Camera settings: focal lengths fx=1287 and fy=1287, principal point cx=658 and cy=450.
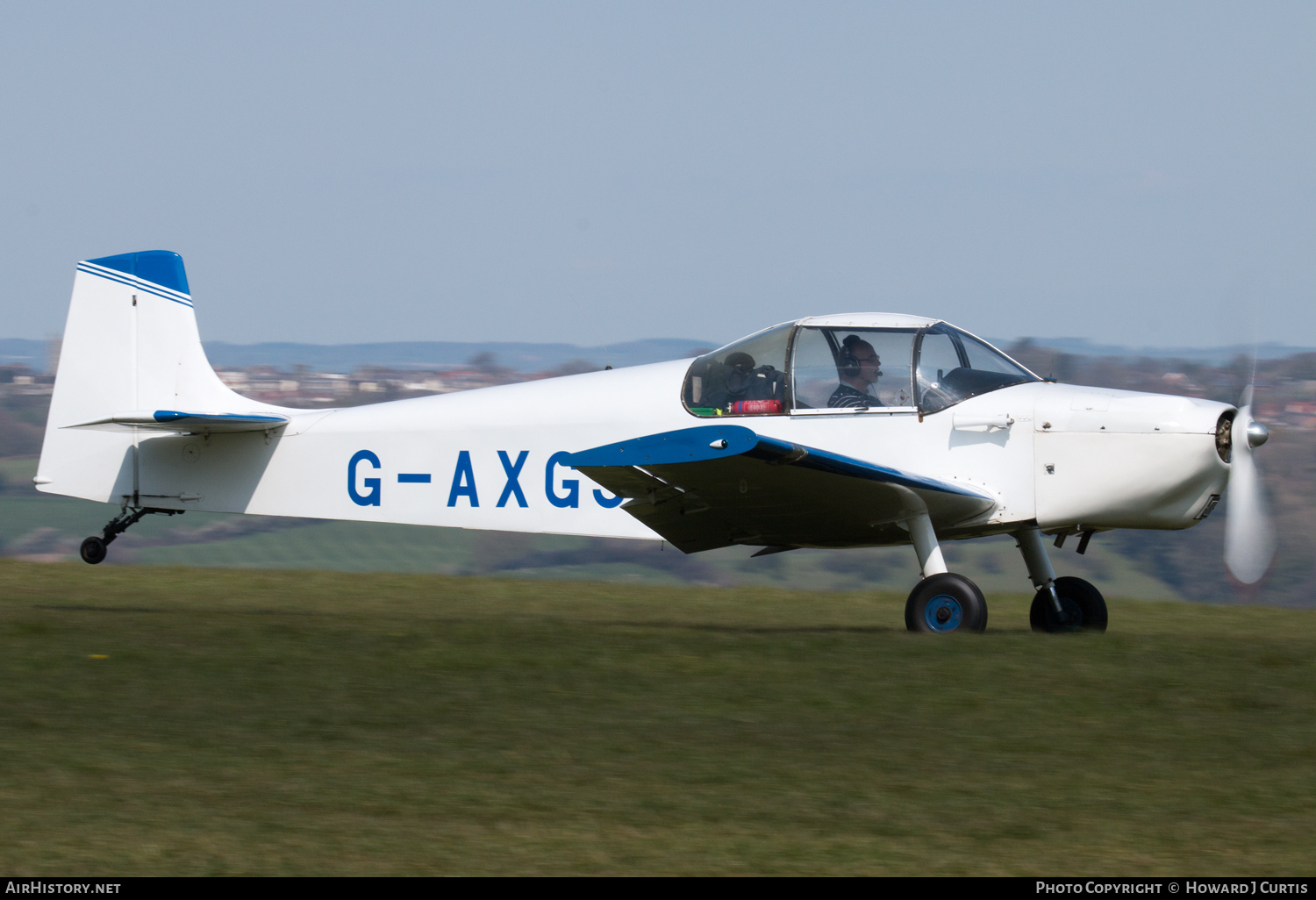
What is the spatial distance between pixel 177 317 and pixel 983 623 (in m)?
6.91

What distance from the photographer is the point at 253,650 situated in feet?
24.1

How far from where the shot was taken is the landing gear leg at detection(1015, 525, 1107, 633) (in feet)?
28.6

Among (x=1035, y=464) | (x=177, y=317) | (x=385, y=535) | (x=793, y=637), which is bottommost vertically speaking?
(x=385, y=535)

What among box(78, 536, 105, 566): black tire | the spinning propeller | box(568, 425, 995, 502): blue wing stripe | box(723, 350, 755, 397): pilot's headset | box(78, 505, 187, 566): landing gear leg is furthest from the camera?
box(78, 536, 105, 566): black tire

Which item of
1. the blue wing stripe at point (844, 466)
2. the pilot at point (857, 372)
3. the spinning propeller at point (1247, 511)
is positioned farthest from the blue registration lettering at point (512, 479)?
the spinning propeller at point (1247, 511)

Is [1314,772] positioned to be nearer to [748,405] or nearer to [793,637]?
[793,637]

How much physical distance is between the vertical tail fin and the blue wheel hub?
18.5 feet

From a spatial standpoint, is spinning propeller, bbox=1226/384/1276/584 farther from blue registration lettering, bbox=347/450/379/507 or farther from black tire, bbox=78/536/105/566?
black tire, bbox=78/536/105/566

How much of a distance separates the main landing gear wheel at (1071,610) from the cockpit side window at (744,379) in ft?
7.33

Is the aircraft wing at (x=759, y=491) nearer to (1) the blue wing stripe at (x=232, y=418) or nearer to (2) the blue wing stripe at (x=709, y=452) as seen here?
(2) the blue wing stripe at (x=709, y=452)

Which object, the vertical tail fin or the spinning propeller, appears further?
the vertical tail fin

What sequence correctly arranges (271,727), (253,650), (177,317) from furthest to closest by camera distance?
1. (177,317)
2. (253,650)
3. (271,727)

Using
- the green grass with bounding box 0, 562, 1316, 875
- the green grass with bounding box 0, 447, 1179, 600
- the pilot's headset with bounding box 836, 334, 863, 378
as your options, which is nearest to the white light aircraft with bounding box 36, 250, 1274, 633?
the pilot's headset with bounding box 836, 334, 863, 378
